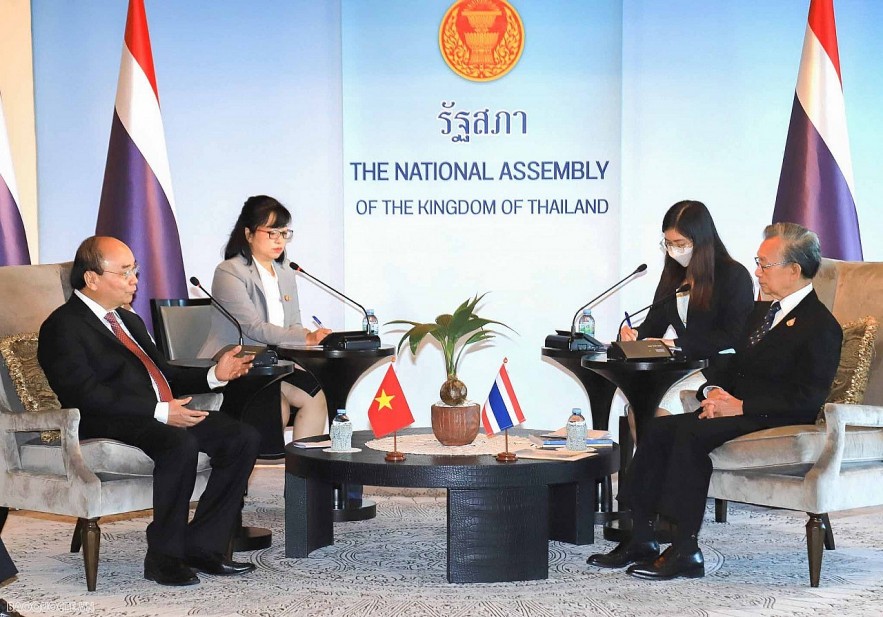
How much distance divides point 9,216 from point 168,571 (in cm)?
281

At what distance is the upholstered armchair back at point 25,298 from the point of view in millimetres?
3945

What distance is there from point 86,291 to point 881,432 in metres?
2.90

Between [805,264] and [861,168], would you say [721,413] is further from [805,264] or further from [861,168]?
[861,168]

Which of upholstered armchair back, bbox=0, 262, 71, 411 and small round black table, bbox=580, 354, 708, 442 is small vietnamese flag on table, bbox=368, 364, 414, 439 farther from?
upholstered armchair back, bbox=0, 262, 71, 411

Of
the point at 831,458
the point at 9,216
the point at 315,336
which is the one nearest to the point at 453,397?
the point at 315,336

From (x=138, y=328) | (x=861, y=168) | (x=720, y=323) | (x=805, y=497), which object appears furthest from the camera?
(x=861, y=168)

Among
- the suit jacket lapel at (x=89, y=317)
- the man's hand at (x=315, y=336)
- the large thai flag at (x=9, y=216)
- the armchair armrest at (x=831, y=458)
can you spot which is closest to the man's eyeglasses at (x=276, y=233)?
the man's hand at (x=315, y=336)

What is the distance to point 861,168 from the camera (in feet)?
A: 20.1

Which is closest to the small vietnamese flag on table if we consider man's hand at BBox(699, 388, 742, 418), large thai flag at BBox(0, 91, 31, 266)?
man's hand at BBox(699, 388, 742, 418)

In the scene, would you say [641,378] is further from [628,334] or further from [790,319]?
[790,319]

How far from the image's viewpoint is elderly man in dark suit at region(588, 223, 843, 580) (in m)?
3.68

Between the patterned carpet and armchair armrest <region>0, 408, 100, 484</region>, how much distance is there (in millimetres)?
394

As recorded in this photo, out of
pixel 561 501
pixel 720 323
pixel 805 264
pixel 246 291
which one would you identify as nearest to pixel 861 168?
pixel 720 323

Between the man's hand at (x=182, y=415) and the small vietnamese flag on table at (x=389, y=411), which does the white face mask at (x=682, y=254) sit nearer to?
the small vietnamese flag on table at (x=389, y=411)
